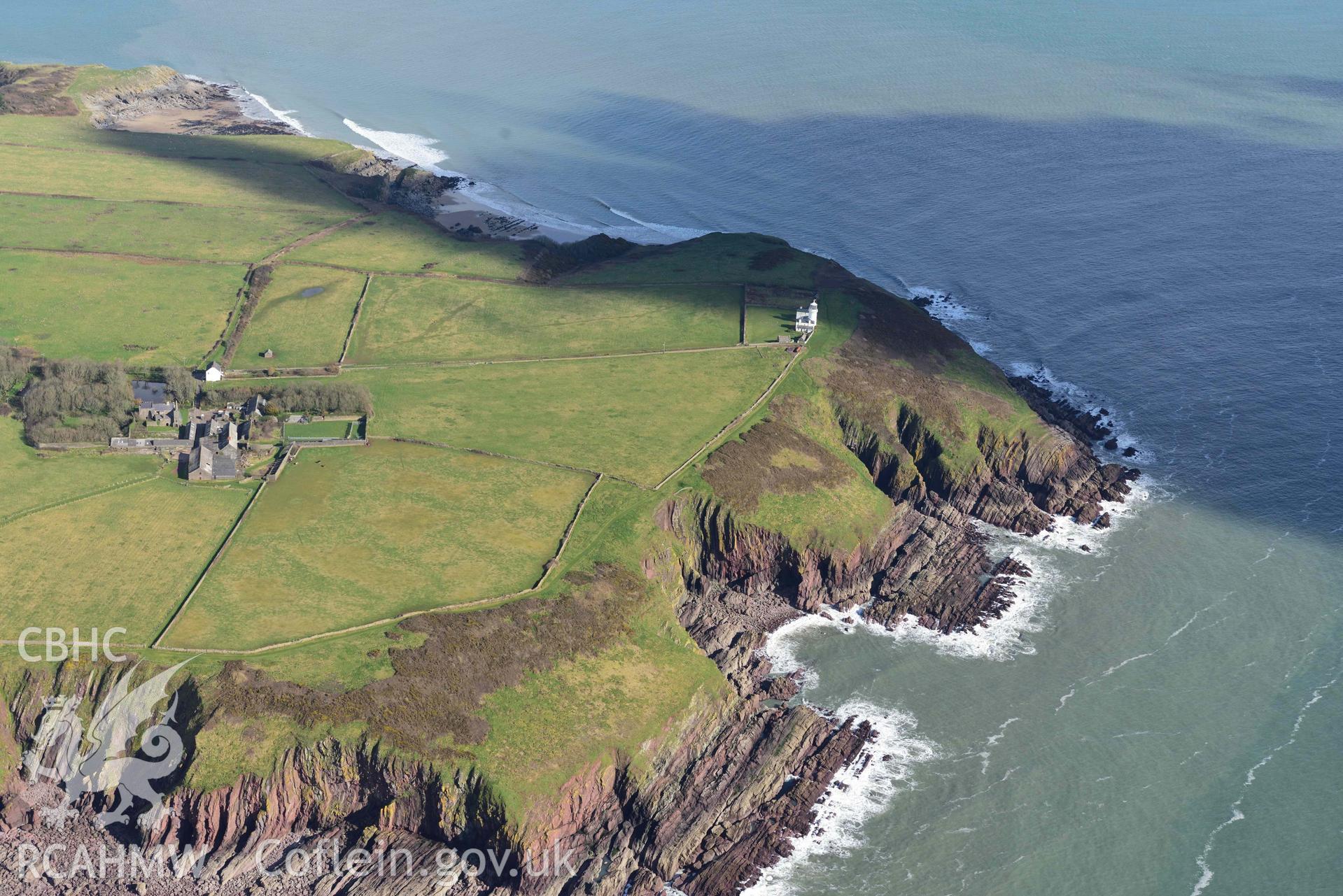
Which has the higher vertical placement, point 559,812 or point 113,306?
point 113,306

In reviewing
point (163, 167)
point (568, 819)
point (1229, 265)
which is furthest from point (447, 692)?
point (163, 167)

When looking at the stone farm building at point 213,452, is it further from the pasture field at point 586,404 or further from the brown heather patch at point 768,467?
the brown heather patch at point 768,467

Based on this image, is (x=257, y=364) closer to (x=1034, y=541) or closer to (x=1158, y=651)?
(x=1034, y=541)

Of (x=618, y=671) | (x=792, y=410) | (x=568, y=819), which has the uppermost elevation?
(x=792, y=410)

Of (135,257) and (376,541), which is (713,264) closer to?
(376,541)

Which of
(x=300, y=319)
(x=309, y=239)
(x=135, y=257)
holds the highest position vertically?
(x=309, y=239)

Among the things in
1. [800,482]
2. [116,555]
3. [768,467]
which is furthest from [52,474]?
[800,482]
